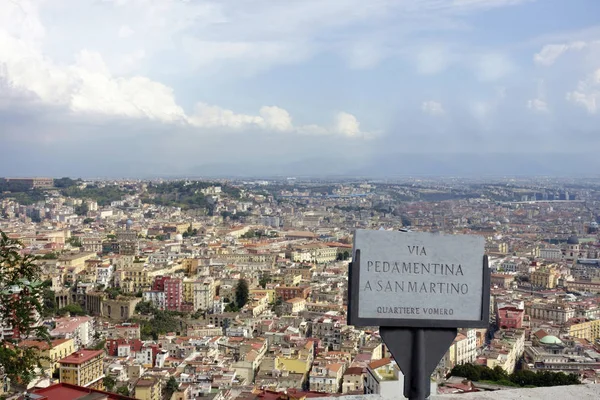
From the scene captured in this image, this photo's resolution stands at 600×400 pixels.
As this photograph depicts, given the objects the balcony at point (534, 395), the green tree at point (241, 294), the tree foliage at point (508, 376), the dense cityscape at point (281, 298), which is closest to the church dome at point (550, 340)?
the dense cityscape at point (281, 298)

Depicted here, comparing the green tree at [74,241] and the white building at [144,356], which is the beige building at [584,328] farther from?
the green tree at [74,241]

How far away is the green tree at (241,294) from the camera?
892 inches

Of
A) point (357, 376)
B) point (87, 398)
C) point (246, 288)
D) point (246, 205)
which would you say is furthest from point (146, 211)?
point (87, 398)

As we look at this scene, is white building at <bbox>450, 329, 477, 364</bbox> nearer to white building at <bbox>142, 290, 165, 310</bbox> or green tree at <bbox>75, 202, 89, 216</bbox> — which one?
white building at <bbox>142, 290, 165, 310</bbox>

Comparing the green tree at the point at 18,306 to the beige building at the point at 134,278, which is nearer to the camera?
the green tree at the point at 18,306

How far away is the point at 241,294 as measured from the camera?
22906 millimetres

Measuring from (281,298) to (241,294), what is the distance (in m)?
1.43

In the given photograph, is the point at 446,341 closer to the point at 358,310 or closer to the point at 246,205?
the point at 358,310

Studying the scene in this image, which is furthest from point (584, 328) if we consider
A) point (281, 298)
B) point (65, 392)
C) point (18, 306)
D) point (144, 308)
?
point (18, 306)

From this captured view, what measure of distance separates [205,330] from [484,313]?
1643cm

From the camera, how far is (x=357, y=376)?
1236 cm

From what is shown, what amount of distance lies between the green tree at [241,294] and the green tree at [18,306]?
769 inches

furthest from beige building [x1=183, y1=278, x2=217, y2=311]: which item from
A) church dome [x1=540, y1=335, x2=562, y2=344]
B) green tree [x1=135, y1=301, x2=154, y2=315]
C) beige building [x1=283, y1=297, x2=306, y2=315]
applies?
church dome [x1=540, y1=335, x2=562, y2=344]

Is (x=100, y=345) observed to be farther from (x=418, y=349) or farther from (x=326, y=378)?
(x=418, y=349)
